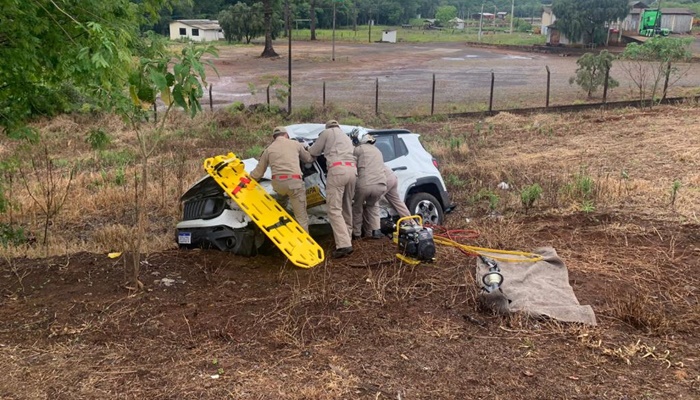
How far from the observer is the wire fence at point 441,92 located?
23094mm

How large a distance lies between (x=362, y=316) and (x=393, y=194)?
3.01m

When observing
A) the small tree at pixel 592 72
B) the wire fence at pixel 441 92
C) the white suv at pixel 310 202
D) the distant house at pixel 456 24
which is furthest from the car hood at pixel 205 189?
the distant house at pixel 456 24

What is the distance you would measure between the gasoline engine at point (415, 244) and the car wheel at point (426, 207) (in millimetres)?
2050

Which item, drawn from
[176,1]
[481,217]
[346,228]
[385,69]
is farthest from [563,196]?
[385,69]

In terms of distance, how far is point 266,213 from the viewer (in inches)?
257

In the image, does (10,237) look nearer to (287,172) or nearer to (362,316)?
(287,172)

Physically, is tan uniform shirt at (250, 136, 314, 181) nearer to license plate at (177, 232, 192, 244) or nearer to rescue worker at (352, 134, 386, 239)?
rescue worker at (352, 134, 386, 239)

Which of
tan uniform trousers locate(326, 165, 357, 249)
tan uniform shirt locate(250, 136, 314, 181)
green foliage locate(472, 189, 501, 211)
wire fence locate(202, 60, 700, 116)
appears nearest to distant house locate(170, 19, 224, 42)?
wire fence locate(202, 60, 700, 116)

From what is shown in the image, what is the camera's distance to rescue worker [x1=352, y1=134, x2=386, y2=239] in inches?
287

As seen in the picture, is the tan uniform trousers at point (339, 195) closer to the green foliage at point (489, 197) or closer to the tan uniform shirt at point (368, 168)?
the tan uniform shirt at point (368, 168)

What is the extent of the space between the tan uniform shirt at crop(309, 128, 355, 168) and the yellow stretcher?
86 centimetres

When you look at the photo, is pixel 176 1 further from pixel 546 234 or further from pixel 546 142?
pixel 546 142

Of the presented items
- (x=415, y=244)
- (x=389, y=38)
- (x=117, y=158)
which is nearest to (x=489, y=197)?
(x=415, y=244)

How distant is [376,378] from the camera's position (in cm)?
401
